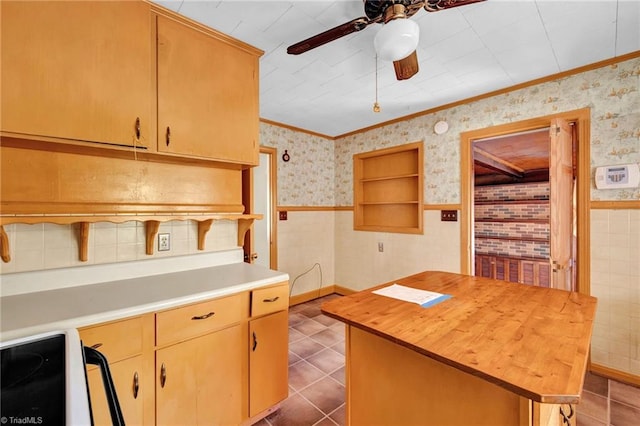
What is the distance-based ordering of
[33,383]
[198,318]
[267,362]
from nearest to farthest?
[33,383] < [198,318] < [267,362]

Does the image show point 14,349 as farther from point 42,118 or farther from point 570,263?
point 570,263

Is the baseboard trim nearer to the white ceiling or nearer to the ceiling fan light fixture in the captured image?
the white ceiling

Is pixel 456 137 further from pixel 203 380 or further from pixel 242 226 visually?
pixel 203 380

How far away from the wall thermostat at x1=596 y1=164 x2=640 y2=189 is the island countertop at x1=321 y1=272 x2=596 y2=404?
4.20ft

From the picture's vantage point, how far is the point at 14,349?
33.4 inches

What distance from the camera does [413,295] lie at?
148cm

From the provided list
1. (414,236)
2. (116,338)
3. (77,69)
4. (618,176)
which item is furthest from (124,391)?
(618,176)

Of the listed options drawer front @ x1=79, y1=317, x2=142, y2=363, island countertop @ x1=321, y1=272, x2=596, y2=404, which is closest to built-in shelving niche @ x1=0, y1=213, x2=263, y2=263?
drawer front @ x1=79, y1=317, x2=142, y2=363

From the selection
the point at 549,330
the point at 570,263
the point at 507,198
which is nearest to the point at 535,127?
the point at 570,263

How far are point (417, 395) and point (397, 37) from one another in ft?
5.26

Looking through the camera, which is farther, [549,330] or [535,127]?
[535,127]

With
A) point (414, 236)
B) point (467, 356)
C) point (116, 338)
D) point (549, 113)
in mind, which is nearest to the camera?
point (467, 356)

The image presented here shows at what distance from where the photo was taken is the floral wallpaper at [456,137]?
211 centimetres

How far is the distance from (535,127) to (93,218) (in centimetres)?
339
